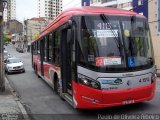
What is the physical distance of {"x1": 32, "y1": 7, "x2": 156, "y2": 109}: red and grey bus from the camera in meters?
8.36

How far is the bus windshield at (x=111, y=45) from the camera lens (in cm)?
842

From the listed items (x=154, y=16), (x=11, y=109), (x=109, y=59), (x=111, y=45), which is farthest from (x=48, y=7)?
(x=109, y=59)

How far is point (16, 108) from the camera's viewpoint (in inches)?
408

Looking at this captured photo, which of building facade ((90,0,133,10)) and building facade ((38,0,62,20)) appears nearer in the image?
building facade ((38,0,62,20))

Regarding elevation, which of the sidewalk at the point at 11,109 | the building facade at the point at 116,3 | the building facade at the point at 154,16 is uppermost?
the building facade at the point at 116,3

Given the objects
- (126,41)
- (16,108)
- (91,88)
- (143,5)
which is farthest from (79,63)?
(143,5)

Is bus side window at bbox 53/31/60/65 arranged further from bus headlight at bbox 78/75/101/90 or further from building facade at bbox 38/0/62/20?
building facade at bbox 38/0/62/20

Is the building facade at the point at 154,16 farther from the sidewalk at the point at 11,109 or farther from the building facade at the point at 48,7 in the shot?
the building facade at the point at 48,7

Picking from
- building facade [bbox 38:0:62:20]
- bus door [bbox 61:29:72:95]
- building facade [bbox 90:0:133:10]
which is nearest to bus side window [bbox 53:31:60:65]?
bus door [bbox 61:29:72:95]

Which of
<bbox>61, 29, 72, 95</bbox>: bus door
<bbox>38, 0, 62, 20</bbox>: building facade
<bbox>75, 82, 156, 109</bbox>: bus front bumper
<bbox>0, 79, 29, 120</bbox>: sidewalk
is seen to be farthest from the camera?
<bbox>38, 0, 62, 20</bbox>: building facade

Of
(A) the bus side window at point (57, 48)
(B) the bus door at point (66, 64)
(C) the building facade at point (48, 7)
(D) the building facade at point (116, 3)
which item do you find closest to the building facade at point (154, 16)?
(A) the bus side window at point (57, 48)

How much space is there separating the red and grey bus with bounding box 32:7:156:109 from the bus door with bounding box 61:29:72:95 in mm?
857

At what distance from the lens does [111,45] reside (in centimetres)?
853

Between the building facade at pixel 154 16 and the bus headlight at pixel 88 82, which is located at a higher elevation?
the building facade at pixel 154 16
